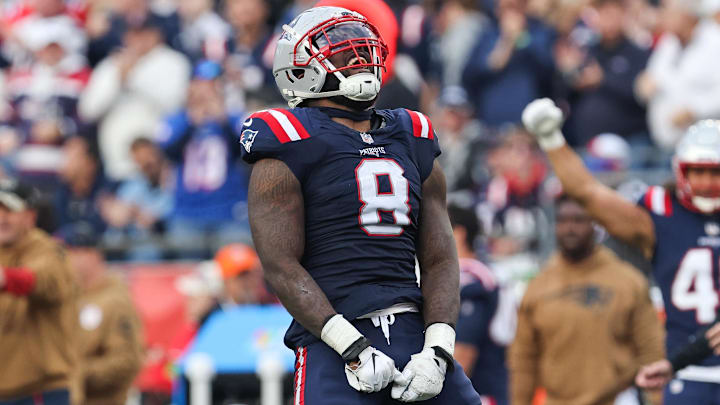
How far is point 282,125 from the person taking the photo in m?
4.57

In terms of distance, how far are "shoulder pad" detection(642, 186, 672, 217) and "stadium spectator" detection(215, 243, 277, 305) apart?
4.10 meters

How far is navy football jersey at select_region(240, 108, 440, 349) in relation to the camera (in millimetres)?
4562

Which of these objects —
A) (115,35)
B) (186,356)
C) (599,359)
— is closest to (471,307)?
(599,359)

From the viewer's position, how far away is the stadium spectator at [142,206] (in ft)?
37.8

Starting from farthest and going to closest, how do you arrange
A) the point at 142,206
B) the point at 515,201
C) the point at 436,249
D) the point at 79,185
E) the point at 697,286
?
the point at 79,185
the point at 142,206
the point at 515,201
the point at 697,286
the point at 436,249

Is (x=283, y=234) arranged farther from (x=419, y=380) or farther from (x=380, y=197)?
(x=419, y=380)

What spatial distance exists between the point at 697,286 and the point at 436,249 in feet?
7.91

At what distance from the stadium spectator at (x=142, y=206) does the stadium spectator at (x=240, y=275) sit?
1.25 metres

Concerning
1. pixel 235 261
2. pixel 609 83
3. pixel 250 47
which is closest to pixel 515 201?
pixel 609 83

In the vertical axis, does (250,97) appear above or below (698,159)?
above

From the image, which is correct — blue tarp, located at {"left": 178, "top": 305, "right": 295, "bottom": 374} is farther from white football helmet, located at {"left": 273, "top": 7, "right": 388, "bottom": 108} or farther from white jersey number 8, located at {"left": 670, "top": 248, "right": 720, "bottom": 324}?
white football helmet, located at {"left": 273, "top": 7, "right": 388, "bottom": 108}

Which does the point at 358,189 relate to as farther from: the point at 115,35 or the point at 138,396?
the point at 115,35

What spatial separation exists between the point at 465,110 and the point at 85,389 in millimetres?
4704

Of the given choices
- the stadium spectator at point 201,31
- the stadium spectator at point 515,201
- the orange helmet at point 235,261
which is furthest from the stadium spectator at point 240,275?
the stadium spectator at point 201,31
